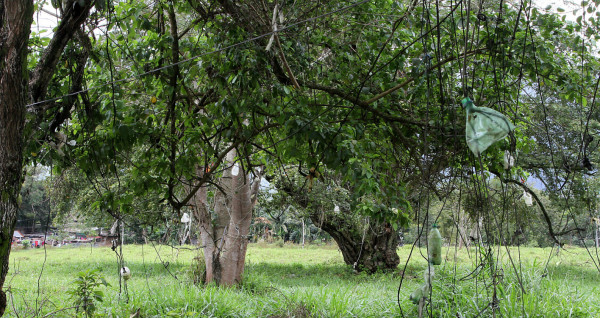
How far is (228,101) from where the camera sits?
7.93 ft

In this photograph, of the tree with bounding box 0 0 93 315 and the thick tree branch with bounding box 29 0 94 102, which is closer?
the tree with bounding box 0 0 93 315

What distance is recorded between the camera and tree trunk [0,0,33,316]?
5.66 feet

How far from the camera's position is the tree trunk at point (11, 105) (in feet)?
5.66

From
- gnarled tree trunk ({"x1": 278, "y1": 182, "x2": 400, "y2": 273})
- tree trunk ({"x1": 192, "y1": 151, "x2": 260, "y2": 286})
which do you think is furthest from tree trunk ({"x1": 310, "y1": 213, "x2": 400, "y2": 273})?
tree trunk ({"x1": 192, "y1": 151, "x2": 260, "y2": 286})

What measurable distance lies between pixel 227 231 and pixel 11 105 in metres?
5.20

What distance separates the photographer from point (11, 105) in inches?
68.9

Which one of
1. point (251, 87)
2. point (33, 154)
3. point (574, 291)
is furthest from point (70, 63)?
point (574, 291)

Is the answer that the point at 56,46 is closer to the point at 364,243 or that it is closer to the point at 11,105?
the point at 11,105

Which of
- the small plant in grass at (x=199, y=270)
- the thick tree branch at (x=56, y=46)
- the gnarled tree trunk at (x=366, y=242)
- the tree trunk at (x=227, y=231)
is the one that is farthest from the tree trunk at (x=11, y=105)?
the gnarled tree trunk at (x=366, y=242)

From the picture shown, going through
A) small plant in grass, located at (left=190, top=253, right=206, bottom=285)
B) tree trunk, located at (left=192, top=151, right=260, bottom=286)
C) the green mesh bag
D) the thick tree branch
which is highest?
the thick tree branch

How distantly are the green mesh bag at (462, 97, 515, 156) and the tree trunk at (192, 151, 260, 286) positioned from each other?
537 centimetres

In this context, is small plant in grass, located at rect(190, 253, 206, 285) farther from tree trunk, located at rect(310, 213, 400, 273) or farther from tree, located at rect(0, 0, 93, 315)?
tree, located at rect(0, 0, 93, 315)

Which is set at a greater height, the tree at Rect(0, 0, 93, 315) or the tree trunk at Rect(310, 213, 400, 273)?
the tree at Rect(0, 0, 93, 315)

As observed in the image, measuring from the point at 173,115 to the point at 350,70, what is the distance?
120 cm
